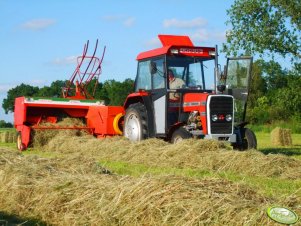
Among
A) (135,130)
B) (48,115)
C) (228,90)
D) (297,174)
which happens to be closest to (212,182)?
(297,174)

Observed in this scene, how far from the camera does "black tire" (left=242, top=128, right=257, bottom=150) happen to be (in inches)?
496

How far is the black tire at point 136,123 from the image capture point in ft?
42.8

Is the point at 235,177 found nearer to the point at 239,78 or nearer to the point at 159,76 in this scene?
the point at 239,78

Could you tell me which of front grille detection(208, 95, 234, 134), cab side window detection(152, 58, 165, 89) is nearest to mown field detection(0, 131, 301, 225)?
front grille detection(208, 95, 234, 134)

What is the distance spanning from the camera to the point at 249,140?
12.7m

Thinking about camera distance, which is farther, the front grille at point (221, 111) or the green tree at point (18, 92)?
the green tree at point (18, 92)

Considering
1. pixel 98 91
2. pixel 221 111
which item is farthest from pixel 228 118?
pixel 98 91

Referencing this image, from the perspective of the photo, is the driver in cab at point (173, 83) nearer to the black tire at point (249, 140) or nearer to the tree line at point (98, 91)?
the black tire at point (249, 140)

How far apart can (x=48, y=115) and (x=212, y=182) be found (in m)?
11.3

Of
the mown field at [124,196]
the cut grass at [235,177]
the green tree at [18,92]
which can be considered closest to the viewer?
the mown field at [124,196]

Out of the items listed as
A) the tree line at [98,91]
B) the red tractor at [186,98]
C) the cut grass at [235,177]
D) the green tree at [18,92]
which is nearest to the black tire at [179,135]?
the red tractor at [186,98]

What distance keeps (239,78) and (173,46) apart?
1619mm

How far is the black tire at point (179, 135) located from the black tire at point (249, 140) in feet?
4.99

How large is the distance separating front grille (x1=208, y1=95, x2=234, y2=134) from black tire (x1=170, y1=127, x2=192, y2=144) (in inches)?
21.4
